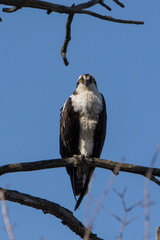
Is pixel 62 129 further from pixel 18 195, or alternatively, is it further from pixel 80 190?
pixel 18 195

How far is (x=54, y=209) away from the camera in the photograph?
4500mm

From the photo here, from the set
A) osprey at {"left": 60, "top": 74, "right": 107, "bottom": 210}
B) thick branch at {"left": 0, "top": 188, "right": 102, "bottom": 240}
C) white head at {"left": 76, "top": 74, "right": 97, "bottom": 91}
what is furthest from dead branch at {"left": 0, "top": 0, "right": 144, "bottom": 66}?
white head at {"left": 76, "top": 74, "right": 97, "bottom": 91}

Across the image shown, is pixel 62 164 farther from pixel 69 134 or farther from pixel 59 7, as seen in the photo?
pixel 59 7

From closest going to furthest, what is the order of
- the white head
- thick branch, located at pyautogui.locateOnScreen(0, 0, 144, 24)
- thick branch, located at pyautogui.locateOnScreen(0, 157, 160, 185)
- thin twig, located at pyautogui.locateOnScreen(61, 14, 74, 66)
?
1. thick branch, located at pyautogui.locateOnScreen(0, 0, 144, 24)
2. thick branch, located at pyautogui.locateOnScreen(0, 157, 160, 185)
3. thin twig, located at pyautogui.locateOnScreen(61, 14, 74, 66)
4. the white head

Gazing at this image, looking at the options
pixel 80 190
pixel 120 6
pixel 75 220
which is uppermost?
pixel 120 6

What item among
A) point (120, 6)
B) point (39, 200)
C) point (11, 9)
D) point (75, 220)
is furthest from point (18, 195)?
point (120, 6)

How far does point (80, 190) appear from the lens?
6.38m

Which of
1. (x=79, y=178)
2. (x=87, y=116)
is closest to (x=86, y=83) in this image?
(x=87, y=116)

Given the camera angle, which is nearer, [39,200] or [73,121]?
[39,200]

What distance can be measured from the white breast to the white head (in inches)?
10.3

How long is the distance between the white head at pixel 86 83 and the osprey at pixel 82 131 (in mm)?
189

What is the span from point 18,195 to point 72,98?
245cm

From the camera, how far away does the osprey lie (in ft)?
20.5

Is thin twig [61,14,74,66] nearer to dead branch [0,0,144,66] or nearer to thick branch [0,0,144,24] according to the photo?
dead branch [0,0,144,66]
